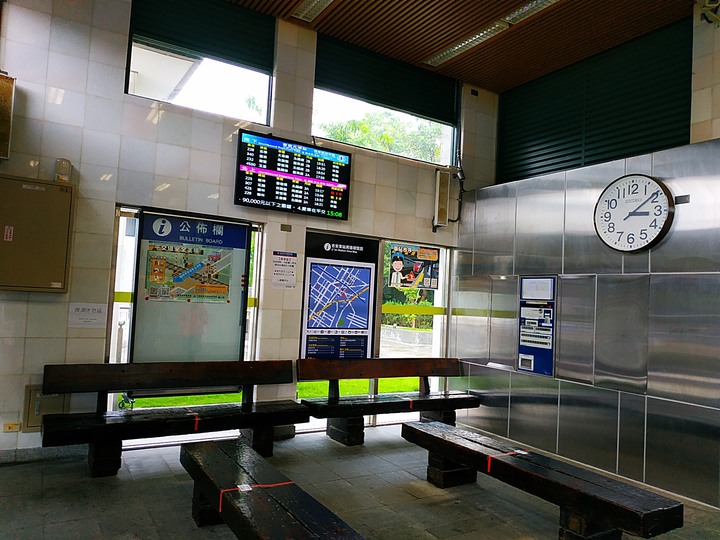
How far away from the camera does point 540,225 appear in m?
5.46

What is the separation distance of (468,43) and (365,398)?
158 inches

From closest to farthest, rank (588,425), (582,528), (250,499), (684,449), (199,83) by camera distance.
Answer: (250,499) < (582,528) < (684,449) < (588,425) < (199,83)

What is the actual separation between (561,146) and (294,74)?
3203 millimetres

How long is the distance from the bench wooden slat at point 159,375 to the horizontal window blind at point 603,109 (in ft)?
13.1

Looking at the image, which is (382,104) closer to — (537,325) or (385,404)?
(537,325)

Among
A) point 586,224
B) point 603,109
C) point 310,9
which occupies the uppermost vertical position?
point 310,9

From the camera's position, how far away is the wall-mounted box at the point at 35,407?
13.7ft

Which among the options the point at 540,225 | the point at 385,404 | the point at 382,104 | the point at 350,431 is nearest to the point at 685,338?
the point at 540,225

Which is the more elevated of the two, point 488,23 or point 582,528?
point 488,23

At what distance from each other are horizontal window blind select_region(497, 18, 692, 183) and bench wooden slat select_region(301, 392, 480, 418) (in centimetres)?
300

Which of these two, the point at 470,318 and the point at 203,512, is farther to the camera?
the point at 470,318

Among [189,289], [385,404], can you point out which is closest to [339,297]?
[385,404]

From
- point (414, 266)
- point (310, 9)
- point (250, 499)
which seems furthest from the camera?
point (414, 266)

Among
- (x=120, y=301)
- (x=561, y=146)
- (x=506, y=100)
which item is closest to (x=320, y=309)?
(x=120, y=301)
